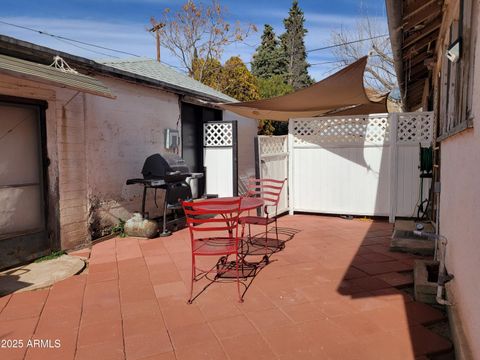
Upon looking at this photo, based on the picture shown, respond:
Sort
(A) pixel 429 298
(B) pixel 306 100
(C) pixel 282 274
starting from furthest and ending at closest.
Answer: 1. (B) pixel 306 100
2. (C) pixel 282 274
3. (A) pixel 429 298

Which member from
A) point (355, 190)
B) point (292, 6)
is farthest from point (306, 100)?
point (292, 6)

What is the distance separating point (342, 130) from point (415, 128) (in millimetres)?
1352

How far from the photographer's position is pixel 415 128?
6773 mm

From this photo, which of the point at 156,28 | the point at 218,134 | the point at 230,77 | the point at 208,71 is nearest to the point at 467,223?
the point at 218,134

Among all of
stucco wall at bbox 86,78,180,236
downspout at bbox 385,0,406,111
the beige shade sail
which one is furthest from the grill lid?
downspout at bbox 385,0,406,111

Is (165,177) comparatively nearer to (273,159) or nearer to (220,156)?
(273,159)

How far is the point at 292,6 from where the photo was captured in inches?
1436

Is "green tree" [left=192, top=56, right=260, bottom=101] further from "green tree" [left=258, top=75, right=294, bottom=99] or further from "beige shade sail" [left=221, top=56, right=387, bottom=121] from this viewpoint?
"beige shade sail" [left=221, top=56, right=387, bottom=121]

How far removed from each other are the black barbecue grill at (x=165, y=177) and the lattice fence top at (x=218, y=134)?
231 cm

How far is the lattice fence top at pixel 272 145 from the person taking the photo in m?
6.95

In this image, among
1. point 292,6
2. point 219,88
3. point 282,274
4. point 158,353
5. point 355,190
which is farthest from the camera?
point 292,6

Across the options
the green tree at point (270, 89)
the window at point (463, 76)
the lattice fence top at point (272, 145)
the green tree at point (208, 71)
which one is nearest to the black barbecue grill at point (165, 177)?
the lattice fence top at point (272, 145)

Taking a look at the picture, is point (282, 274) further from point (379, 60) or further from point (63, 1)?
point (379, 60)

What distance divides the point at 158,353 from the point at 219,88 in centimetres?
1641
